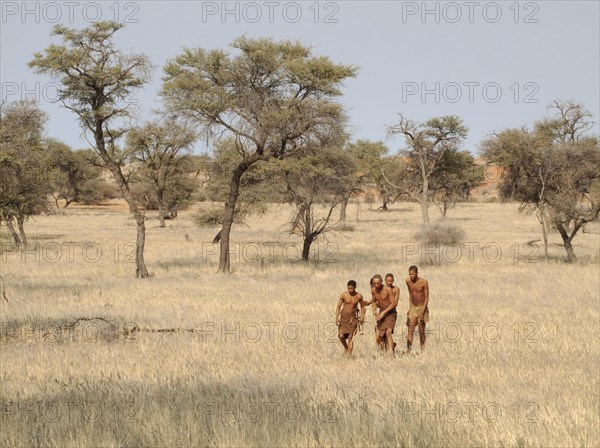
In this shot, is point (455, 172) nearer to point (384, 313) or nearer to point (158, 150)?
point (158, 150)

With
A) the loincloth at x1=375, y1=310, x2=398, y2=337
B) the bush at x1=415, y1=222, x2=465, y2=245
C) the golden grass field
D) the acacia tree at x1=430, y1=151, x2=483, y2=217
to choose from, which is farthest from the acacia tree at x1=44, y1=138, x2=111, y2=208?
the loincloth at x1=375, y1=310, x2=398, y2=337

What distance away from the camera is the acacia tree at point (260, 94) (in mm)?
23906

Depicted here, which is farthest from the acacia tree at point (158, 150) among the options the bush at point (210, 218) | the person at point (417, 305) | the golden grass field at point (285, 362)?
the person at point (417, 305)

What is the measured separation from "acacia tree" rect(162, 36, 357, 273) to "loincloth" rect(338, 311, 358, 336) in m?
13.0

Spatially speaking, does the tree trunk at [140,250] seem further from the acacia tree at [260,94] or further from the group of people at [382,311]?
the group of people at [382,311]

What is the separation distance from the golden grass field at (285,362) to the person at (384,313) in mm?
351

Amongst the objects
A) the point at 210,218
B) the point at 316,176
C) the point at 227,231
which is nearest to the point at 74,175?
the point at 210,218

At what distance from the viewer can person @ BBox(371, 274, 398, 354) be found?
11656 mm

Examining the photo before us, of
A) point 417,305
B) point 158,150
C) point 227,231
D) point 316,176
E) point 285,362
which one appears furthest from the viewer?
point 158,150

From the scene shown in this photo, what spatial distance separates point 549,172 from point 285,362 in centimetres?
2073

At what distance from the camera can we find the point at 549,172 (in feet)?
92.3

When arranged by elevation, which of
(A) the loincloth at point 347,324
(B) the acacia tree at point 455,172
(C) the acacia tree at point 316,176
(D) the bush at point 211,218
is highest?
(B) the acacia tree at point 455,172

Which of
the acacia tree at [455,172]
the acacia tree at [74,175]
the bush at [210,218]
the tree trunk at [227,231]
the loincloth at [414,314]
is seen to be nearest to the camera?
the loincloth at [414,314]

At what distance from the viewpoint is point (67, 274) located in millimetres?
23609
